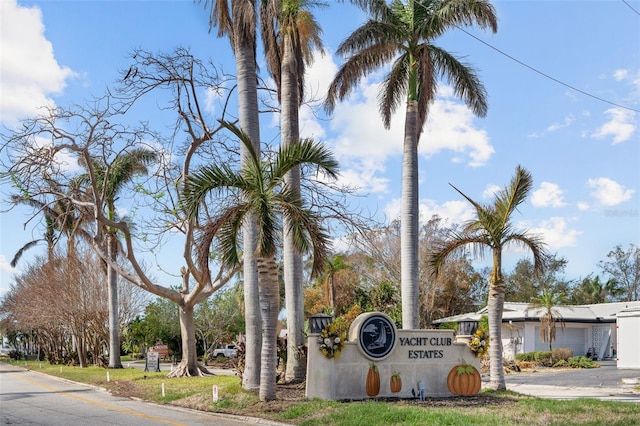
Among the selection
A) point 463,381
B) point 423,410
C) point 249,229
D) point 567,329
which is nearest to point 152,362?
point 249,229

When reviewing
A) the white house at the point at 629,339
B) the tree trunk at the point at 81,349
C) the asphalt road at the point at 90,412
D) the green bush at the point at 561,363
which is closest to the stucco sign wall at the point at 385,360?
the asphalt road at the point at 90,412

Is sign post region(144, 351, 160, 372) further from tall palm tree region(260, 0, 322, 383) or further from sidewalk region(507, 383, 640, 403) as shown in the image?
sidewalk region(507, 383, 640, 403)

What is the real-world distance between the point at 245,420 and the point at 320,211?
8.37 metres

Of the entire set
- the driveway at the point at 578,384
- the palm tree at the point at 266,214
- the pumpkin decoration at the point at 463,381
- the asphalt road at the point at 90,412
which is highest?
the palm tree at the point at 266,214

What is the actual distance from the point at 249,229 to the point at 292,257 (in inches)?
88.3

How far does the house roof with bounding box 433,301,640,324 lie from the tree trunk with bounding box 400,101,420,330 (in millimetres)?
21564

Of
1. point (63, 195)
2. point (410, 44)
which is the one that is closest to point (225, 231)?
point (410, 44)

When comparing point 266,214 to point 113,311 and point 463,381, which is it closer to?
point 463,381

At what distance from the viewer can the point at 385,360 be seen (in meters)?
17.5

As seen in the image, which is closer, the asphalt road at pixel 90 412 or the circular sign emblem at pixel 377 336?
the asphalt road at pixel 90 412

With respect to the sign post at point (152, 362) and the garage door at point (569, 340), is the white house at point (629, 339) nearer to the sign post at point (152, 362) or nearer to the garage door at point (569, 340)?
the garage door at point (569, 340)

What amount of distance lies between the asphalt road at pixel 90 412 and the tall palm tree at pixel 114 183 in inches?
327

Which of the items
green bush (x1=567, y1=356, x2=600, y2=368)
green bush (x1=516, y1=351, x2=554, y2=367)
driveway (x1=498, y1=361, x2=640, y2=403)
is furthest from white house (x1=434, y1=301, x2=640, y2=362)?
driveway (x1=498, y1=361, x2=640, y2=403)

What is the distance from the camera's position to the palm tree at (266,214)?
15414mm
